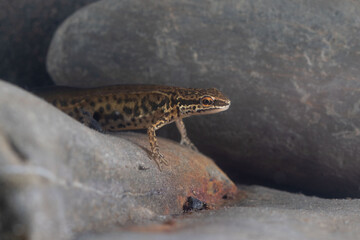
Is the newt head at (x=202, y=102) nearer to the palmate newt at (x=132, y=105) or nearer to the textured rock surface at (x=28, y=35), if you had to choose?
the palmate newt at (x=132, y=105)

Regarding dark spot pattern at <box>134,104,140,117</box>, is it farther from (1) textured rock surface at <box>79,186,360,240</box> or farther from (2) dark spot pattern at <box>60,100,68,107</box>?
(1) textured rock surface at <box>79,186,360,240</box>

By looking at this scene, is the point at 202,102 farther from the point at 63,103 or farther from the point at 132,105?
the point at 63,103

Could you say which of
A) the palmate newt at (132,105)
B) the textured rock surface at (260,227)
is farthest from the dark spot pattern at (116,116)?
the textured rock surface at (260,227)

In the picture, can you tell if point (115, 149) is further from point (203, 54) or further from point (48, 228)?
point (203, 54)

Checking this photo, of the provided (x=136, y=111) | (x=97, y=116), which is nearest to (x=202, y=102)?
(x=136, y=111)

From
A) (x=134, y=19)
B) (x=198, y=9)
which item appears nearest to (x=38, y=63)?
(x=134, y=19)
